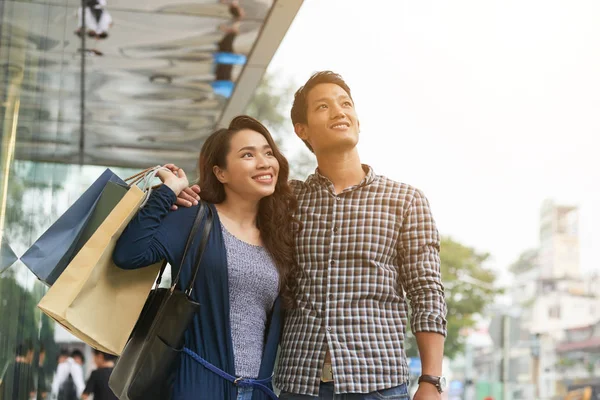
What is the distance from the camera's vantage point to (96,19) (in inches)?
368

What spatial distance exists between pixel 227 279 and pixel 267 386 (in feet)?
1.41

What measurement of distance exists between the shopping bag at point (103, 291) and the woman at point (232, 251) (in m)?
0.06

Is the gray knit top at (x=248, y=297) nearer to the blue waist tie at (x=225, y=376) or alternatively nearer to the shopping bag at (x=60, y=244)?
the blue waist tie at (x=225, y=376)

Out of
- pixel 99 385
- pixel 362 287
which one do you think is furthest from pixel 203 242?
pixel 99 385

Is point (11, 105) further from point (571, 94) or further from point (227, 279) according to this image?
point (571, 94)

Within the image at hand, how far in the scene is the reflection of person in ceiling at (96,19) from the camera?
8.81 metres

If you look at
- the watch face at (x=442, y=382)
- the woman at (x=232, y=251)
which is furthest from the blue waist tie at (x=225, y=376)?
the watch face at (x=442, y=382)

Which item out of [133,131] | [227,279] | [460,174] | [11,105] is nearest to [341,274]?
[227,279]

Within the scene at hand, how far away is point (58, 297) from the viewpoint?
3.24 meters

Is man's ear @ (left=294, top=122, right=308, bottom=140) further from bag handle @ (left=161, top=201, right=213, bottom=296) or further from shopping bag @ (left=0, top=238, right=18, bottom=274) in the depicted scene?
shopping bag @ (left=0, top=238, right=18, bottom=274)

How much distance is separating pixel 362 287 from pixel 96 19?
6.51m

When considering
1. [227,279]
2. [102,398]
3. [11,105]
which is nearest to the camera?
[227,279]

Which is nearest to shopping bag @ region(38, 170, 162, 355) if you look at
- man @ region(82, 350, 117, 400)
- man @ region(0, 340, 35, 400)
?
man @ region(0, 340, 35, 400)

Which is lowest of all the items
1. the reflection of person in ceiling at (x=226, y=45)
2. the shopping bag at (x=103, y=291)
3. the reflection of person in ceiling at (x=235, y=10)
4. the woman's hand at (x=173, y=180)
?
the shopping bag at (x=103, y=291)
